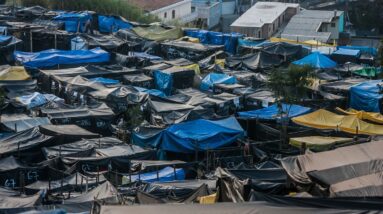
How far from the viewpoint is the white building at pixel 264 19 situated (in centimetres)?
4131

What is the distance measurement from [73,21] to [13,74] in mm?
11448

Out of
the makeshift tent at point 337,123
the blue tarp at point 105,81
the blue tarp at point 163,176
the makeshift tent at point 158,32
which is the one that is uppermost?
the makeshift tent at point 158,32

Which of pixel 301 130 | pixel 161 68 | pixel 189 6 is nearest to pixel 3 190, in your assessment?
pixel 301 130

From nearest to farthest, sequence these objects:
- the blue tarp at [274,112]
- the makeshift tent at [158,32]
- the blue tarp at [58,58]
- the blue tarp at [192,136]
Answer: the blue tarp at [192,136]
the blue tarp at [274,112]
the blue tarp at [58,58]
the makeshift tent at [158,32]

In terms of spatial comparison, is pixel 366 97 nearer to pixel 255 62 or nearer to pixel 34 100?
pixel 255 62

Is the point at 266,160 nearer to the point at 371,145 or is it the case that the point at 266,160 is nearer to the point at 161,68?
the point at 371,145

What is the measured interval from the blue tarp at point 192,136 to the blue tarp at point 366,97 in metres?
6.11

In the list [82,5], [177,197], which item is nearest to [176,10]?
[82,5]

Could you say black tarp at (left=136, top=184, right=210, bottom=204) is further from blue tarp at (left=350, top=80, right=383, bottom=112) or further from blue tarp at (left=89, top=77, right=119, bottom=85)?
blue tarp at (left=350, top=80, right=383, bottom=112)

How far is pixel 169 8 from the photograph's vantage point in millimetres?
48094

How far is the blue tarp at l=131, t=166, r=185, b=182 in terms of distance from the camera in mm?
14102

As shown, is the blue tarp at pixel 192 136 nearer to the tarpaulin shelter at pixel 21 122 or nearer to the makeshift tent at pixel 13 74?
the tarpaulin shelter at pixel 21 122

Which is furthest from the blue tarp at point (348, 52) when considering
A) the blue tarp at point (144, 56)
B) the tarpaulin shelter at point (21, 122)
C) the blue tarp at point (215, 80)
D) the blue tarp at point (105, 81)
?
the tarpaulin shelter at point (21, 122)

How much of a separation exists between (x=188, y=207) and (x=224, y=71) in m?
17.9
